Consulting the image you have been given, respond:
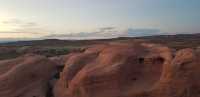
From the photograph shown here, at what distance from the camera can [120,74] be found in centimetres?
1262

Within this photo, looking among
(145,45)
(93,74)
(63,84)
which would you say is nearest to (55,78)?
(63,84)

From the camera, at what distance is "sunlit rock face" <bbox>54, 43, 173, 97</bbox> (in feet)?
41.1

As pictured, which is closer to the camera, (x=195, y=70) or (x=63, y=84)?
(x=195, y=70)

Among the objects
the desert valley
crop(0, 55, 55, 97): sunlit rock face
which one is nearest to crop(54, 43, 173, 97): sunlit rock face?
the desert valley

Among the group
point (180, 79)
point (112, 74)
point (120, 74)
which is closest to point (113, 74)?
point (112, 74)

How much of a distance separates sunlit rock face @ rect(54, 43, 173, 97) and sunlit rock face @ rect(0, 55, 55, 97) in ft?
2.82

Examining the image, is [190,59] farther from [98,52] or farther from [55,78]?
[55,78]

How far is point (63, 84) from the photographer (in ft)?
46.3

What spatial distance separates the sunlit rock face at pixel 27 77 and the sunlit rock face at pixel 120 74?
2.82ft

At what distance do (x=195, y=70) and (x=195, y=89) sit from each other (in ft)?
Result: 2.01

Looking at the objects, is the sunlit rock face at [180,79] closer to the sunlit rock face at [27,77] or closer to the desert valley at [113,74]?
Answer: the desert valley at [113,74]

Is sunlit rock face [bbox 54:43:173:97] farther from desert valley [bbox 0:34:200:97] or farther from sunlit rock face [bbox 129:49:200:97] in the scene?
sunlit rock face [bbox 129:49:200:97]

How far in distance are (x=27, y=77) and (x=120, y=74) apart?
4067 mm

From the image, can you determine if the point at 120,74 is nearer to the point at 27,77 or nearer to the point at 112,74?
the point at 112,74
